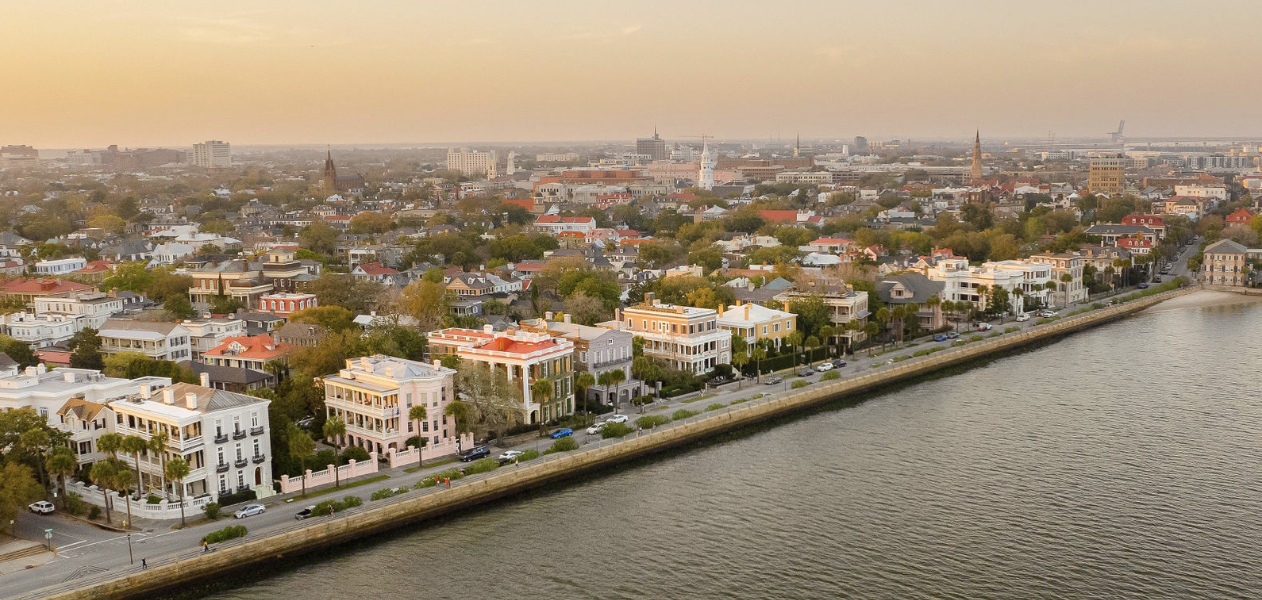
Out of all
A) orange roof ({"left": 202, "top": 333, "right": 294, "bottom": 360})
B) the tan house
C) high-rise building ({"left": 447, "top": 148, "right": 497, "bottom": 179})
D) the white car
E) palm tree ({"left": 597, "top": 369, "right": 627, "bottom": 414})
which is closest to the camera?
the white car

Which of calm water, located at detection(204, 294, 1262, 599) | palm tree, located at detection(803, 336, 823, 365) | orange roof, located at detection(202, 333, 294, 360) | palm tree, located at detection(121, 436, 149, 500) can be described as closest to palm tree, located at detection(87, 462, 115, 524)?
palm tree, located at detection(121, 436, 149, 500)

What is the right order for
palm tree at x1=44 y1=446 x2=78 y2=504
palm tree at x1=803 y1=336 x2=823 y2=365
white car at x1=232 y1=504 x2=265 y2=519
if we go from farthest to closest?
palm tree at x1=803 y1=336 x2=823 y2=365 → palm tree at x1=44 y1=446 x2=78 y2=504 → white car at x1=232 y1=504 x2=265 y2=519

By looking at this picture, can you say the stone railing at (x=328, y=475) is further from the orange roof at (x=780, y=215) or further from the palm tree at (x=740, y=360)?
the orange roof at (x=780, y=215)

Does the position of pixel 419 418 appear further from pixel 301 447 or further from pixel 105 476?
pixel 105 476

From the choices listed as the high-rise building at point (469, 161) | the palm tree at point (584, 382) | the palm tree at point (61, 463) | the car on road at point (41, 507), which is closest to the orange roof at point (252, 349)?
the palm tree at point (584, 382)

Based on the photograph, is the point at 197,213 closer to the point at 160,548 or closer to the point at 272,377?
the point at 272,377

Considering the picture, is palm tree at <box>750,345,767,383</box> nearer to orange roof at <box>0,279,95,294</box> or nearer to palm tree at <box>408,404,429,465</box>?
palm tree at <box>408,404,429,465</box>
